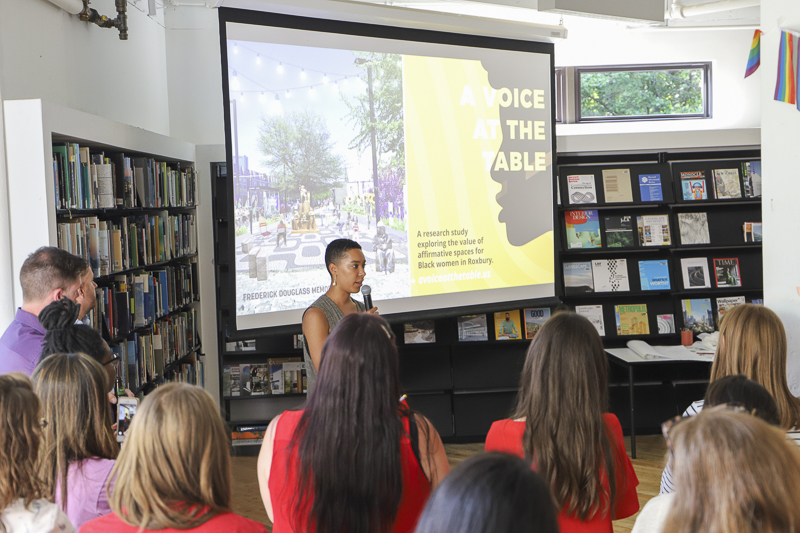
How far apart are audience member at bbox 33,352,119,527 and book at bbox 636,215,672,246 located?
178 inches

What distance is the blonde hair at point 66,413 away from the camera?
5.08ft

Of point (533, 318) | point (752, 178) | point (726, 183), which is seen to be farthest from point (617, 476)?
point (752, 178)

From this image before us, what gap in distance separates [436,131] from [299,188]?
40.7 inches

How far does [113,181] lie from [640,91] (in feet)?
15.0

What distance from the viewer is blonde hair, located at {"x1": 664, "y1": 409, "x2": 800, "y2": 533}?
88 cm

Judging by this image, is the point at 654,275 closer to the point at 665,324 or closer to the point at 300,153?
the point at 665,324

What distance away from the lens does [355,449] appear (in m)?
1.37

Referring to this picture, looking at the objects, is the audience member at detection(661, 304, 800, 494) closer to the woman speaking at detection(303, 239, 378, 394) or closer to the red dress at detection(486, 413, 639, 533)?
the red dress at detection(486, 413, 639, 533)

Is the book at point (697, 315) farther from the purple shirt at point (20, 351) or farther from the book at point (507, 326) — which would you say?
the purple shirt at point (20, 351)

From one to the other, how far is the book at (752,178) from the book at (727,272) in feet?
1.82

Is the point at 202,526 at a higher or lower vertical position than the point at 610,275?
lower

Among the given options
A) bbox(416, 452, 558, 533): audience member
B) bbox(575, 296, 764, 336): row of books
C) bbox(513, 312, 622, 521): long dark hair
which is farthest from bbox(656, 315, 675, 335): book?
bbox(416, 452, 558, 533): audience member

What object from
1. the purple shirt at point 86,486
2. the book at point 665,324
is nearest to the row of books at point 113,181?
the purple shirt at point 86,486

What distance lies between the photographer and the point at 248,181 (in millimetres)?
3574
